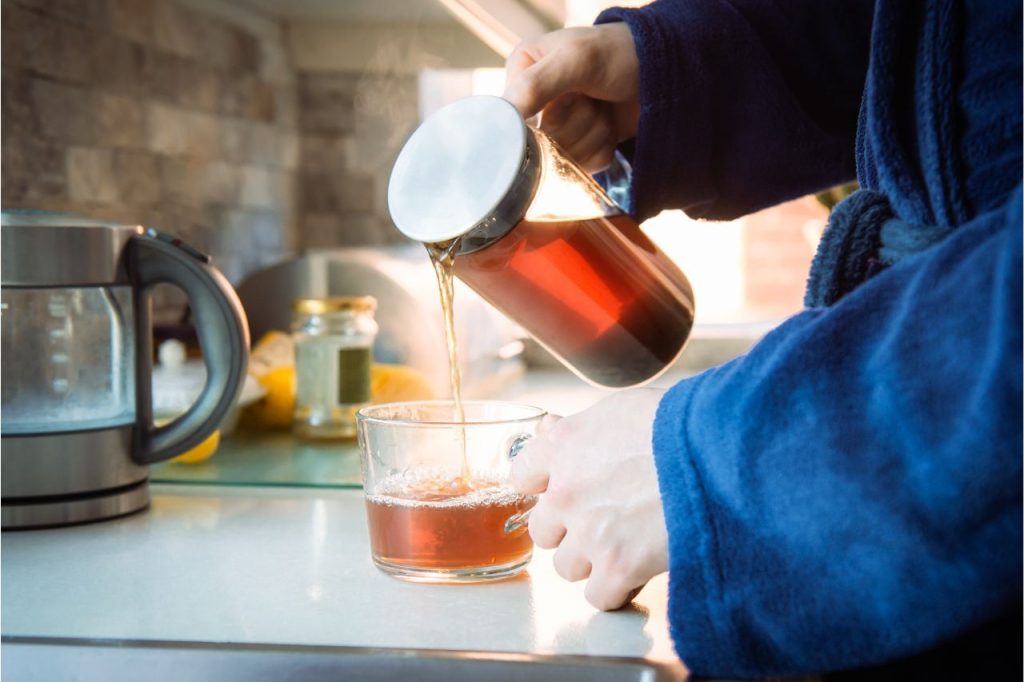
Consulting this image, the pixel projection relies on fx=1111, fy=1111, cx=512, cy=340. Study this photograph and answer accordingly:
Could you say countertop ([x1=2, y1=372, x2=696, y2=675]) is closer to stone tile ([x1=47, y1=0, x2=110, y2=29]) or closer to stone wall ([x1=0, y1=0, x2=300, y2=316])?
stone wall ([x1=0, y1=0, x2=300, y2=316])

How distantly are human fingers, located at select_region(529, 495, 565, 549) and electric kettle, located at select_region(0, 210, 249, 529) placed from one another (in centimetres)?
34

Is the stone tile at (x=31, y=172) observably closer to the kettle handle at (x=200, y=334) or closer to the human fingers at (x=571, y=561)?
the kettle handle at (x=200, y=334)

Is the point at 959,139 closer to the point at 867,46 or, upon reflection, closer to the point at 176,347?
the point at 867,46

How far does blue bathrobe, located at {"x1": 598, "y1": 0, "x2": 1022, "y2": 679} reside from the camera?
1.44 feet

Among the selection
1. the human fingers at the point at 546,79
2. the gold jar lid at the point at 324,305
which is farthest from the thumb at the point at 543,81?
the gold jar lid at the point at 324,305

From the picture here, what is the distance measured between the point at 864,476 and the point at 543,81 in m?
0.43

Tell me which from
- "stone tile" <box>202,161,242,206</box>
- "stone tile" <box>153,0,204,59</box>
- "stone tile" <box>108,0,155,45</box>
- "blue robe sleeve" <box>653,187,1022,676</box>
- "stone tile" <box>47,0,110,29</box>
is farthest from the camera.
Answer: "stone tile" <box>202,161,242,206</box>

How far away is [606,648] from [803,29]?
1.56ft

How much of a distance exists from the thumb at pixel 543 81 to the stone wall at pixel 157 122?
0.62 m

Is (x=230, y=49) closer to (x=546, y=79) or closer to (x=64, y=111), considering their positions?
(x=64, y=111)

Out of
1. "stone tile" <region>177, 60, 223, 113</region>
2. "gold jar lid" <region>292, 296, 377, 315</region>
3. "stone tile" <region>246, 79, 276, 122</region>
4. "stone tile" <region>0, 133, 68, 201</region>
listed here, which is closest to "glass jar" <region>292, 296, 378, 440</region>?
"gold jar lid" <region>292, 296, 377, 315</region>

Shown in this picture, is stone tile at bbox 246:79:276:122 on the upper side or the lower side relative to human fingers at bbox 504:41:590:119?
upper

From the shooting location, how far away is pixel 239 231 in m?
1.67

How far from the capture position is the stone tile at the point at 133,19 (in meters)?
1.37
